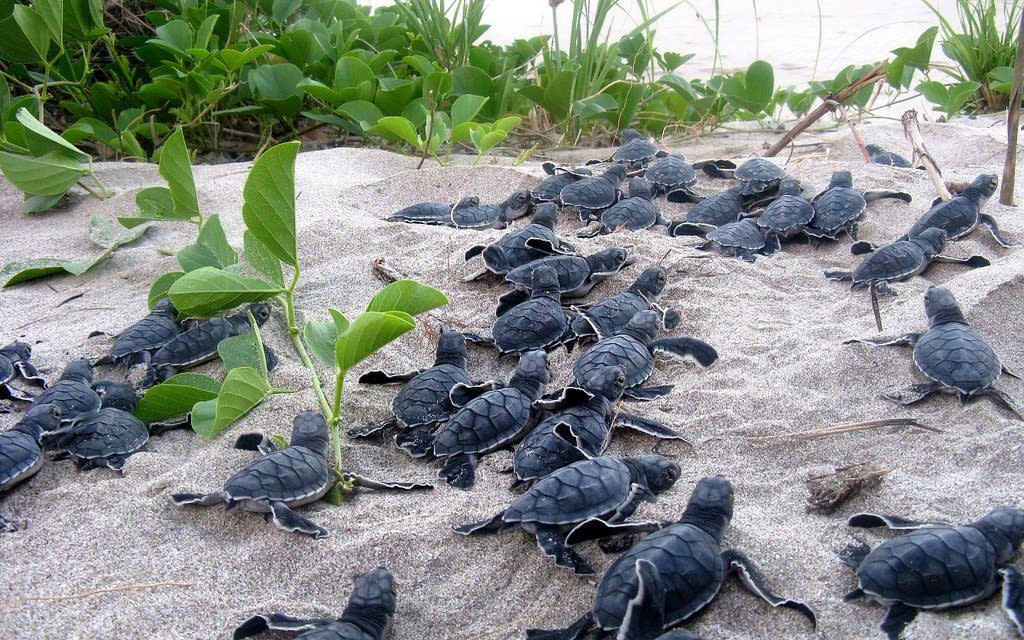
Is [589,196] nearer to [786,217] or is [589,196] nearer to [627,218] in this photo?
[627,218]

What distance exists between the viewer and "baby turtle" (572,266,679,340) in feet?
6.28

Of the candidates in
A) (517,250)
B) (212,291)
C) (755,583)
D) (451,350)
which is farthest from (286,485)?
(517,250)

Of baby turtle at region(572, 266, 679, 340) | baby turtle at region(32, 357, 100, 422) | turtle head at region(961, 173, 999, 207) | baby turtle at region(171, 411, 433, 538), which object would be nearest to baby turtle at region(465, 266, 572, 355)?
baby turtle at region(572, 266, 679, 340)

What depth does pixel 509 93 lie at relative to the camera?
3.64 meters

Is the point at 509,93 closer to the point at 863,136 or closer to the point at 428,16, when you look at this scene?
the point at 428,16

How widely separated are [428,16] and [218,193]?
1950 millimetres

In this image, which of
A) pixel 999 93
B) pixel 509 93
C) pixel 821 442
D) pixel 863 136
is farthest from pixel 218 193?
pixel 999 93

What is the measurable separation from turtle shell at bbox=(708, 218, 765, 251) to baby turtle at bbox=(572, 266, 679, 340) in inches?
16.1

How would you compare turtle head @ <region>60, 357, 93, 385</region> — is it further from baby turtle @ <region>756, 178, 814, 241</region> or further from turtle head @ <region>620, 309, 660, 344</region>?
baby turtle @ <region>756, 178, 814, 241</region>

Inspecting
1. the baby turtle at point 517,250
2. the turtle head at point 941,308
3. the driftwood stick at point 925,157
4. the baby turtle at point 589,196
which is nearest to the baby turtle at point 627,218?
the baby turtle at point 589,196

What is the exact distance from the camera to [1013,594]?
0.98 m

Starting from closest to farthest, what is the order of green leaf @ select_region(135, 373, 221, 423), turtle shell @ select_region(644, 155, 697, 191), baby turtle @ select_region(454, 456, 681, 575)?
baby turtle @ select_region(454, 456, 681, 575), green leaf @ select_region(135, 373, 221, 423), turtle shell @ select_region(644, 155, 697, 191)

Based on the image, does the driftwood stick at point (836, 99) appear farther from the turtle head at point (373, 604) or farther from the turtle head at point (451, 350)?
the turtle head at point (373, 604)

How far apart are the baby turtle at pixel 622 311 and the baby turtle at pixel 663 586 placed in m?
0.84
